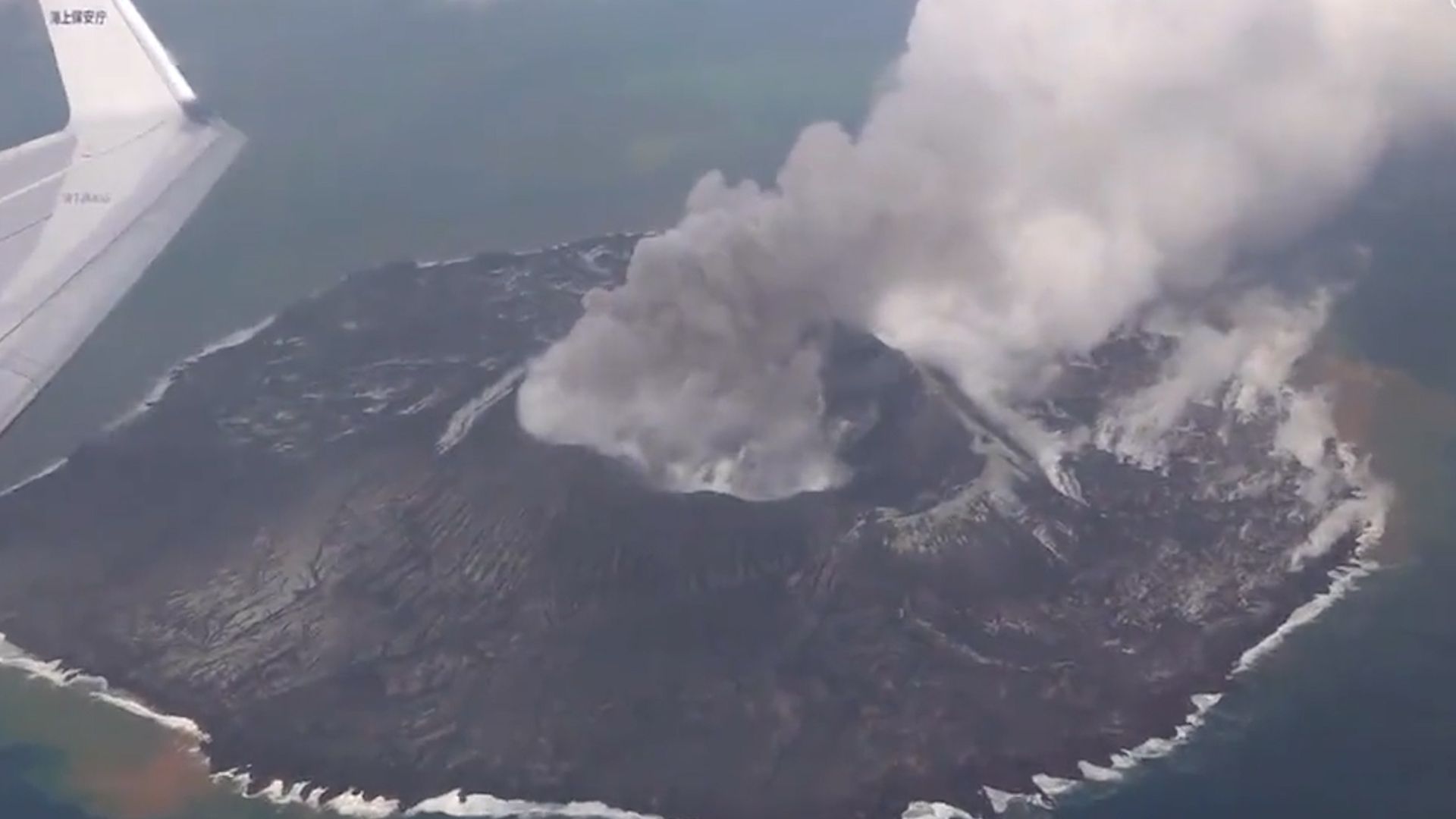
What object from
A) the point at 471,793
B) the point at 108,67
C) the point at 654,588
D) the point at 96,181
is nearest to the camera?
the point at 96,181

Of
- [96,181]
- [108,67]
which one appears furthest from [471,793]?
[108,67]

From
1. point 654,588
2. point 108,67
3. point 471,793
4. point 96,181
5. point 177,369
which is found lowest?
point 471,793

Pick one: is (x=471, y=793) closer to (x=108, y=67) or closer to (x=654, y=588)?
(x=654, y=588)

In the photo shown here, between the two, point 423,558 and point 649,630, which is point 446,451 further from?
point 649,630

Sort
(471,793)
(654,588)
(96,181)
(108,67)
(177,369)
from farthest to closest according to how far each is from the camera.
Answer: (177,369) → (654,588) → (471,793) → (108,67) → (96,181)

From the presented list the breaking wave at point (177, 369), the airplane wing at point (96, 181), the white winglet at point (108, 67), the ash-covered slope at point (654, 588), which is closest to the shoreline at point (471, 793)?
the ash-covered slope at point (654, 588)

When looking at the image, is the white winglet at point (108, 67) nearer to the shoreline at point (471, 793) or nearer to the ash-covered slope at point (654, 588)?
the ash-covered slope at point (654, 588)

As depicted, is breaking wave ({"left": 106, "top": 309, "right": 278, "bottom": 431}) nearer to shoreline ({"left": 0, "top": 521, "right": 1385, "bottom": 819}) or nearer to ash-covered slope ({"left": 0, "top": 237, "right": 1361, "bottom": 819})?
ash-covered slope ({"left": 0, "top": 237, "right": 1361, "bottom": 819})

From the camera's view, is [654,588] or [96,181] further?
[654,588]
